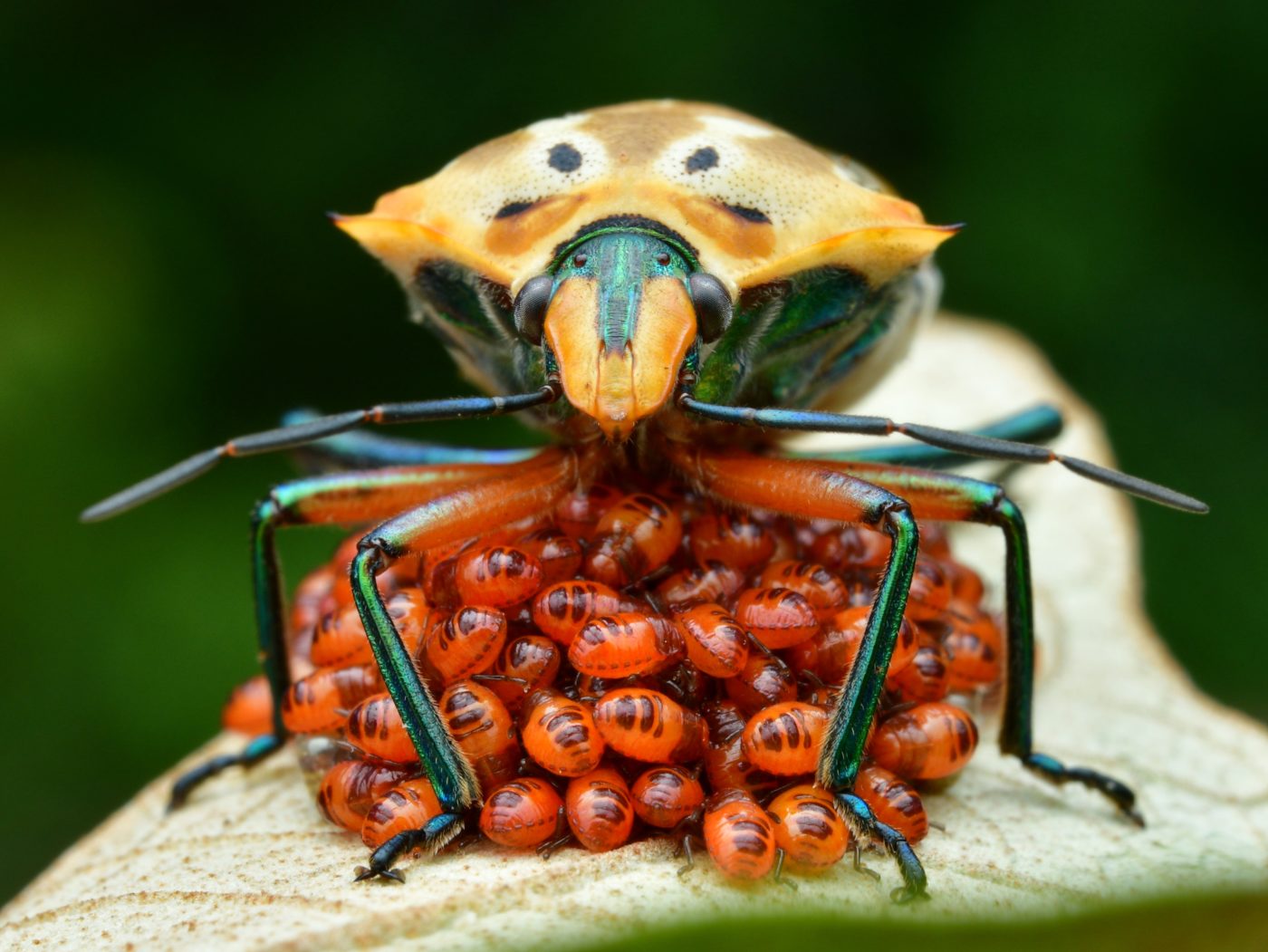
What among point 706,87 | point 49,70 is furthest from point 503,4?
point 49,70

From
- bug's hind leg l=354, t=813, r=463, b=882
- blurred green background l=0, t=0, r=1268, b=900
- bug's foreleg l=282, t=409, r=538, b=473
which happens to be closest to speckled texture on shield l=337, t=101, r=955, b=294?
bug's foreleg l=282, t=409, r=538, b=473

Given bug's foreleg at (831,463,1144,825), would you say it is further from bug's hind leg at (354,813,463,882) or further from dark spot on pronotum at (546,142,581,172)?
bug's hind leg at (354,813,463,882)

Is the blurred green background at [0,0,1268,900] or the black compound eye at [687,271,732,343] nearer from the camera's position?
the black compound eye at [687,271,732,343]

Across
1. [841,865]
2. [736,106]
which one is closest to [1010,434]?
[841,865]

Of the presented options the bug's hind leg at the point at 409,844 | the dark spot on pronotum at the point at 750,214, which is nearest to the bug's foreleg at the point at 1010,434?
the dark spot on pronotum at the point at 750,214

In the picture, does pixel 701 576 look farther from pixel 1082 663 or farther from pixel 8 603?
pixel 8 603

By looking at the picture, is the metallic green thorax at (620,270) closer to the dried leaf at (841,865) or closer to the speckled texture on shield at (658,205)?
the speckled texture on shield at (658,205)
